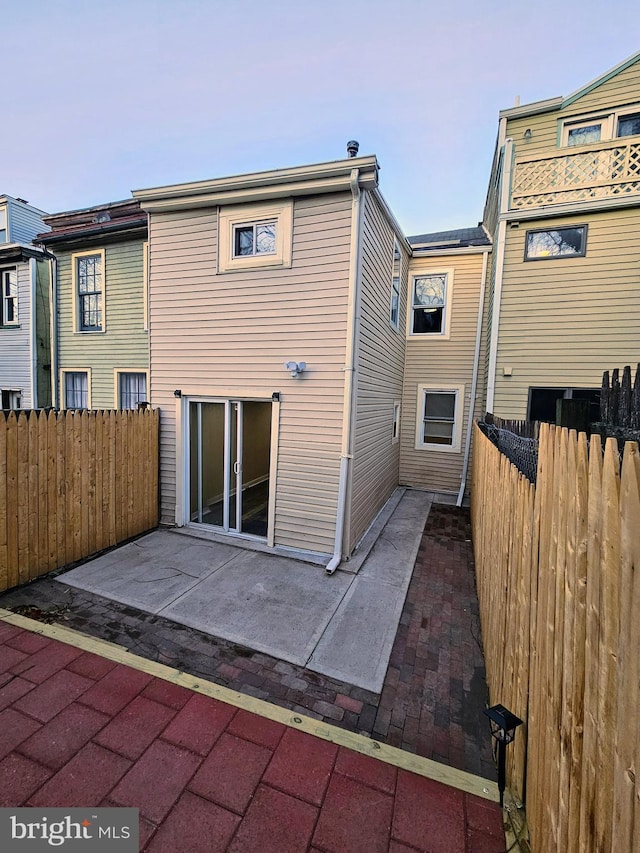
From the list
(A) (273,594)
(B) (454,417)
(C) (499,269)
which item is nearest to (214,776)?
(A) (273,594)

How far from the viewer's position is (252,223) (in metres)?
5.52

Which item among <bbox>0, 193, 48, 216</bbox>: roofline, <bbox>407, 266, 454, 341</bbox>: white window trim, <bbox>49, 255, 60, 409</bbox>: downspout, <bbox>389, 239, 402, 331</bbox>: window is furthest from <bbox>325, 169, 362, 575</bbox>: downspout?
<bbox>0, 193, 48, 216</bbox>: roofline

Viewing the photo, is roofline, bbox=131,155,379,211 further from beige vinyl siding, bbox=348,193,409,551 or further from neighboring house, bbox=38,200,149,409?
neighboring house, bbox=38,200,149,409

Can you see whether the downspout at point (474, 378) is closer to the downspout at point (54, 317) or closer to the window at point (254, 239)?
the window at point (254, 239)

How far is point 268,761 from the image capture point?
2227 millimetres

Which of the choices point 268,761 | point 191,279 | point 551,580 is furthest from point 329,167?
point 268,761

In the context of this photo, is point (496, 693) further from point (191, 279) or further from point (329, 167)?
point (191, 279)

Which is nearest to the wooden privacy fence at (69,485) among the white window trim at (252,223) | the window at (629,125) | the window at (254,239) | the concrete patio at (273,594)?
the concrete patio at (273,594)

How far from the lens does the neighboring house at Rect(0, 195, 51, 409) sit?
383 inches

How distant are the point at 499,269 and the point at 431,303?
6.71 feet

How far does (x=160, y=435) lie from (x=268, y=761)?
507 centimetres

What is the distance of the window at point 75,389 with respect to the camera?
30.8 ft

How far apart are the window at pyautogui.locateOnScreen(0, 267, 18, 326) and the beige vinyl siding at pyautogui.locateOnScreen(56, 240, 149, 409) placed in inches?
85.1

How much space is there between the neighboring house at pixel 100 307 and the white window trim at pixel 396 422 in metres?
5.93
